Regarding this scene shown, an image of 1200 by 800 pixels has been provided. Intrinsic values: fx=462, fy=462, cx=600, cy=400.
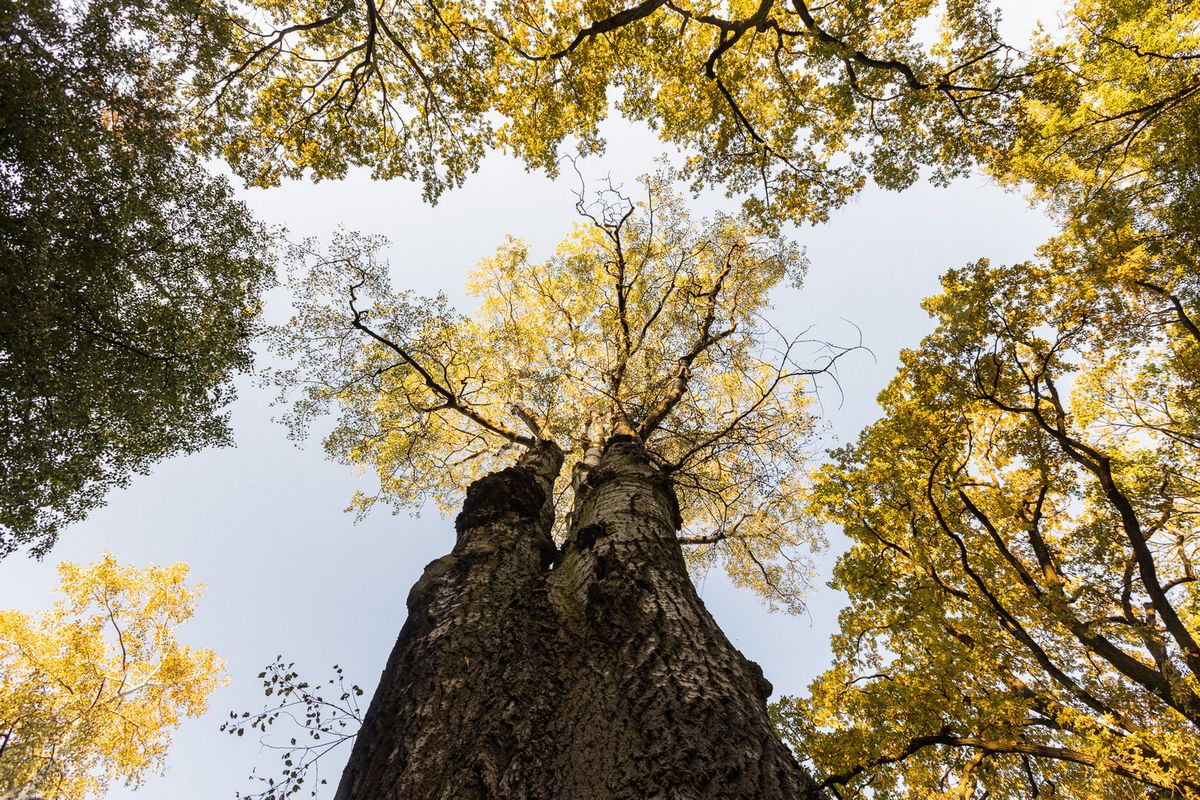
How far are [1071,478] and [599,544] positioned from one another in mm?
6785

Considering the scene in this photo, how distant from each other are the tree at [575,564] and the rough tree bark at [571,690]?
0.03 ft

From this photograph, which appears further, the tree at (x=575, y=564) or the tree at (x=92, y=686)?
the tree at (x=92, y=686)

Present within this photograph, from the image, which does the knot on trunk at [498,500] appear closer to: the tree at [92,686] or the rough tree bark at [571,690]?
the rough tree bark at [571,690]

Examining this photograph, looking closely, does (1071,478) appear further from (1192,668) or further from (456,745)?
(456,745)

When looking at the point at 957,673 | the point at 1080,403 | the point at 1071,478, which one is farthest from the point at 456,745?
the point at 1080,403

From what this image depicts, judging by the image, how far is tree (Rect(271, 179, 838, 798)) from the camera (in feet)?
6.51

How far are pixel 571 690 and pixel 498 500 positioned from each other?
2.13 metres

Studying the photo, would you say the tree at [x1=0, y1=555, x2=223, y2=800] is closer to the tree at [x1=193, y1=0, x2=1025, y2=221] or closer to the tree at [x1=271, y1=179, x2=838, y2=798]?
the tree at [x1=271, y1=179, x2=838, y2=798]

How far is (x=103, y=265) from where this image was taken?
4.49 meters

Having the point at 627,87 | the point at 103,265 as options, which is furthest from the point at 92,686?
the point at 627,87

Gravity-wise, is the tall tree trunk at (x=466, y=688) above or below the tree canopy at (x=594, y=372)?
below

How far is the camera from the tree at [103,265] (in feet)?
13.2

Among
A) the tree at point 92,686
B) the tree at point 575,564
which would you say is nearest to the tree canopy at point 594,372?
the tree at point 575,564

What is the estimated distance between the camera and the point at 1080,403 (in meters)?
7.42
